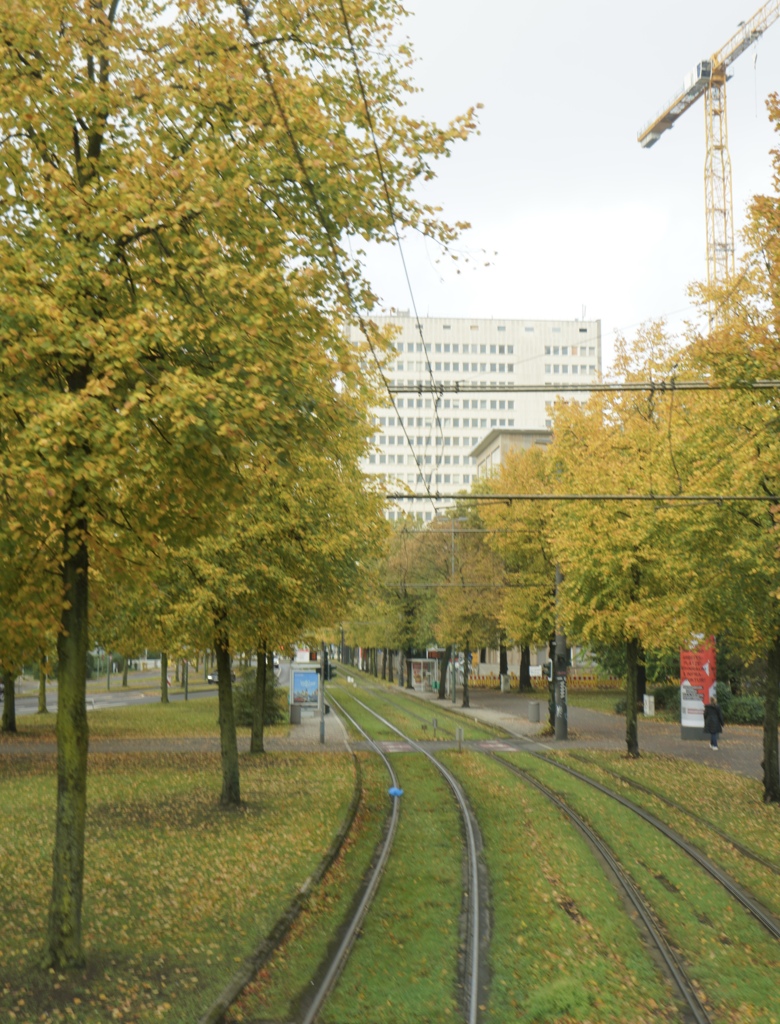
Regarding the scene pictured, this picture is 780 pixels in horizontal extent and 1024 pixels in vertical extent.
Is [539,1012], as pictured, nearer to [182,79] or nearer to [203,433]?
[203,433]

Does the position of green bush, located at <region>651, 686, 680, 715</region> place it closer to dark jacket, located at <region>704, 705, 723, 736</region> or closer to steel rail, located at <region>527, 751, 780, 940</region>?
dark jacket, located at <region>704, 705, 723, 736</region>

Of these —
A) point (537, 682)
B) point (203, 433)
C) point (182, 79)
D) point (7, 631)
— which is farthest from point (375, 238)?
point (537, 682)

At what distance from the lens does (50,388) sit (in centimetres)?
941

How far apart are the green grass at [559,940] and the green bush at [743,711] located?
27993 millimetres

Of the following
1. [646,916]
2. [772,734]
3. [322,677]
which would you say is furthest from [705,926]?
[322,677]

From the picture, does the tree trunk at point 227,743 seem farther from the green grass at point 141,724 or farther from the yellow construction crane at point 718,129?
the yellow construction crane at point 718,129

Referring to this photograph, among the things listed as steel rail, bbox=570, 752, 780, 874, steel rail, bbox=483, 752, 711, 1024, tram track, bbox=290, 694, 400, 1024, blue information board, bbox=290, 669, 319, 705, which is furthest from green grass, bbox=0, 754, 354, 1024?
blue information board, bbox=290, 669, 319, 705

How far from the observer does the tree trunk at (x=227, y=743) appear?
1961 cm

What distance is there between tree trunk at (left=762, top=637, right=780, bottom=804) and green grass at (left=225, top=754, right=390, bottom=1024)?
8.11 meters

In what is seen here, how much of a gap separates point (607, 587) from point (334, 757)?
9.09 m

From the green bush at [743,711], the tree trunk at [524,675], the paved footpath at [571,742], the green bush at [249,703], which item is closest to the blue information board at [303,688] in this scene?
the paved footpath at [571,742]

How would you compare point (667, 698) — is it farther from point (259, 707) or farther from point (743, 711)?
point (259, 707)

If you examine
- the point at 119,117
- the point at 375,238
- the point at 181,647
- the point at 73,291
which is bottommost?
the point at 181,647

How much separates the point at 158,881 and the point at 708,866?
7.84 m
